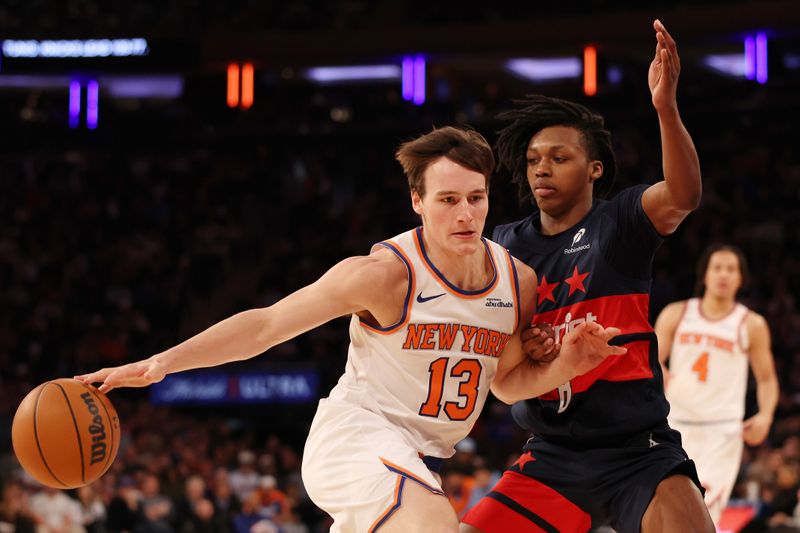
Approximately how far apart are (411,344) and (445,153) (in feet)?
2.42

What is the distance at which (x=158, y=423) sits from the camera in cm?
1491

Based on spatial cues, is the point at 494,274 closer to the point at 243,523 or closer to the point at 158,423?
the point at 243,523

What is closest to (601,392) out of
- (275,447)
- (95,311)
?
(275,447)

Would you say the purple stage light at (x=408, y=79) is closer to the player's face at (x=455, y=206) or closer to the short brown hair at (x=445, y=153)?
the short brown hair at (x=445, y=153)

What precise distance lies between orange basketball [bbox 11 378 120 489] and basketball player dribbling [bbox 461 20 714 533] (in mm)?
1442

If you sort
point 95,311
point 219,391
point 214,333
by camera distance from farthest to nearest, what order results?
point 95,311 → point 219,391 → point 214,333

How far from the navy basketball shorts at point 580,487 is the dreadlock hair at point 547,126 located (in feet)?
4.05

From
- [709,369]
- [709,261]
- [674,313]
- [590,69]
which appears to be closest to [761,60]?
[590,69]

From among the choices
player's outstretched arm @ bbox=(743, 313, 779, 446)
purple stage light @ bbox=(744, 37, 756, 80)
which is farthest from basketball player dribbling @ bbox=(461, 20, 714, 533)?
purple stage light @ bbox=(744, 37, 756, 80)

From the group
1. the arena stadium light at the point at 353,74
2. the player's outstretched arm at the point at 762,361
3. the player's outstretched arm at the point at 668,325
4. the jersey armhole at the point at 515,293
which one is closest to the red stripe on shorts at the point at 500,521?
the jersey armhole at the point at 515,293

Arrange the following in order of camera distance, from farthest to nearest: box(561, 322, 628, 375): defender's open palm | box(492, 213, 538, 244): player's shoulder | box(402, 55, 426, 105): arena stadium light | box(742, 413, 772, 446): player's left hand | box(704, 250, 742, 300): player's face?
box(402, 55, 426, 105): arena stadium light → box(704, 250, 742, 300): player's face → box(742, 413, 772, 446): player's left hand → box(492, 213, 538, 244): player's shoulder → box(561, 322, 628, 375): defender's open palm

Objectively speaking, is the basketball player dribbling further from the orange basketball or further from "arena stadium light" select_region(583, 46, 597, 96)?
"arena stadium light" select_region(583, 46, 597, 96)

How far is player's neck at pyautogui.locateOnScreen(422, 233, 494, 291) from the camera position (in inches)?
160

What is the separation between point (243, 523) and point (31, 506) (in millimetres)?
2146
